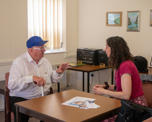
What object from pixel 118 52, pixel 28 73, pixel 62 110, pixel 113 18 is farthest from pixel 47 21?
pixel 62 110

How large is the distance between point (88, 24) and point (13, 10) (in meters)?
1.65

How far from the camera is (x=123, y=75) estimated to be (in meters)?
2.35

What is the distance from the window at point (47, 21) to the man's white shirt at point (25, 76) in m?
1.79

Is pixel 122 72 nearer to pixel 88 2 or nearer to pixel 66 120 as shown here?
pixel 66 120

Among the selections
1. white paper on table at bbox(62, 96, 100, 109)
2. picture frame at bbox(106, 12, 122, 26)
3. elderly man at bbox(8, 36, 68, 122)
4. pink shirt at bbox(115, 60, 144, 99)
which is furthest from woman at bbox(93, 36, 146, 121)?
picture frame at bbox(106, 12, 122, 26)

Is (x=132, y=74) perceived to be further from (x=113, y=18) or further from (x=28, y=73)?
(x=113, y=18)

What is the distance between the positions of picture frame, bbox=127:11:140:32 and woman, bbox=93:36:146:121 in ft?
7.05

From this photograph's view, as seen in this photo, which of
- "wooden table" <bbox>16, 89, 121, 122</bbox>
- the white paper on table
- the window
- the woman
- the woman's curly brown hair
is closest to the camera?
"wooden table" <bbox>16, 89, 121, 122</bbox>

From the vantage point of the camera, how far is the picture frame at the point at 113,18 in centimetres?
474

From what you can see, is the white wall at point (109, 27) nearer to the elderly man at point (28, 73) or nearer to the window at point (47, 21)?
the window at point (47, 21)

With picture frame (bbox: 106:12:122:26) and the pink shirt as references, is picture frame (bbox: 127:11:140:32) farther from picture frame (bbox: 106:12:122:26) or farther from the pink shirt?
the pink shirt

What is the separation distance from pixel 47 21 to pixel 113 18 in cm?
127

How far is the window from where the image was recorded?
4.68 m

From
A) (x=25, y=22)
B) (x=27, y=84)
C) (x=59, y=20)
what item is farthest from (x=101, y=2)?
(x=27, y=84)
